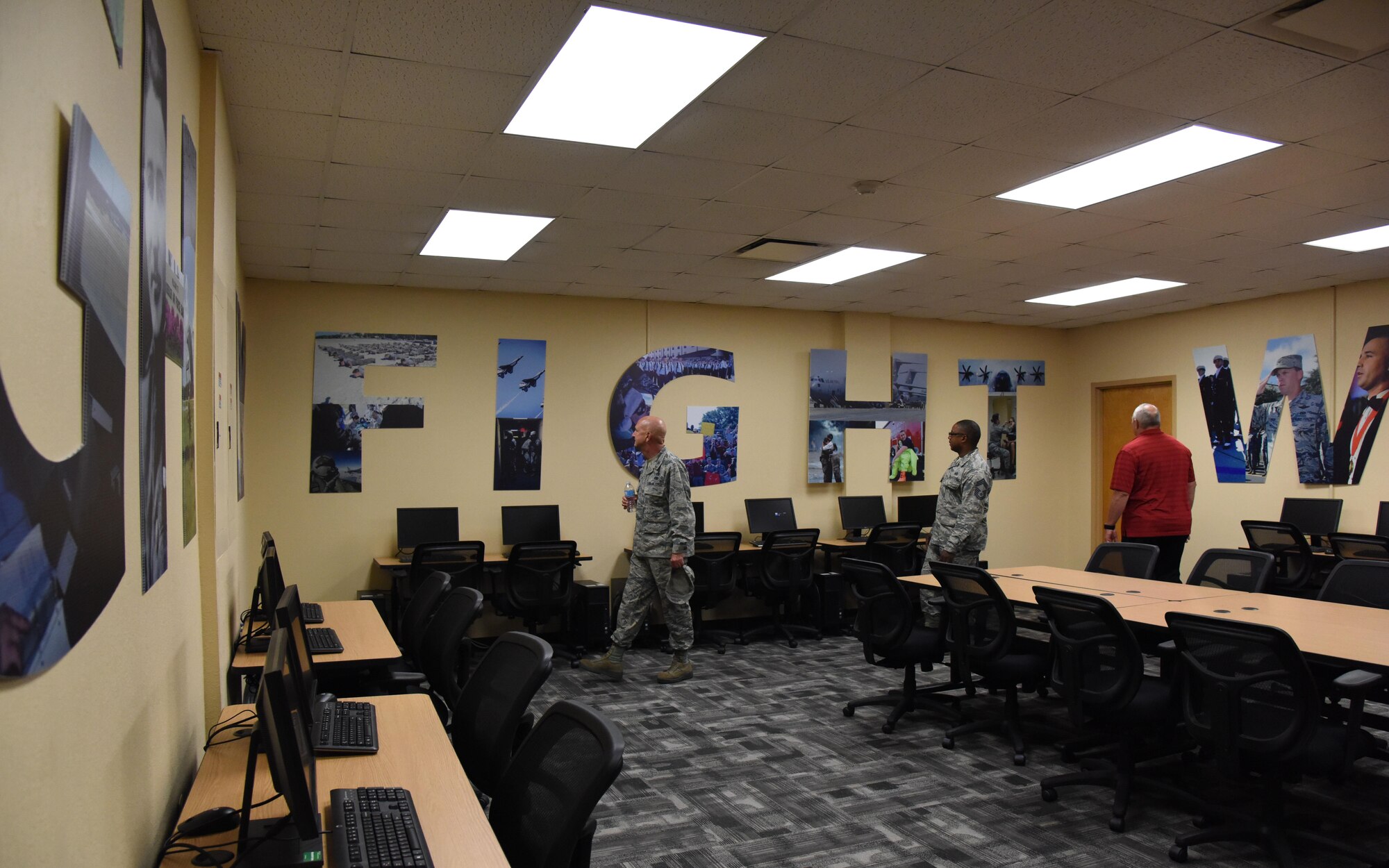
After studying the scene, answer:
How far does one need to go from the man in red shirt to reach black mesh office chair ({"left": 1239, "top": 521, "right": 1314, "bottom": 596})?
1.02 m

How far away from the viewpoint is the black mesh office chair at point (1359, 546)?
5.95 meters

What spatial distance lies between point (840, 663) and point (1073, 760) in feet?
7.65

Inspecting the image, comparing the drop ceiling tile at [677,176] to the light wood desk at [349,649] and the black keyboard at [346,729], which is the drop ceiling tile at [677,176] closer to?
the light wood desk at [349,649]

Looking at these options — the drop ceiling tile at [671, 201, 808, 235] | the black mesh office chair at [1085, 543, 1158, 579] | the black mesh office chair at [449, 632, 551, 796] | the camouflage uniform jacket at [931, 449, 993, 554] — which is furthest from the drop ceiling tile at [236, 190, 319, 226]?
the black mesh office chair at [1085, 543, 1158, 579]

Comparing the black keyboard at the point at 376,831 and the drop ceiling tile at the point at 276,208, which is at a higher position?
the drop ceiling tile at the point at 276,208

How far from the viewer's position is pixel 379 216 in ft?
16.1

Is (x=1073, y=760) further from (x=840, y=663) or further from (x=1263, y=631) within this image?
(x=840, y=663)

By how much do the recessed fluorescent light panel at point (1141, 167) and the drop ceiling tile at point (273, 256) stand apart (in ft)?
14.1

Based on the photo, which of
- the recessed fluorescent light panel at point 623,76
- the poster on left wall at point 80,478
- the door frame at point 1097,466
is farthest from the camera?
the door frame at point 1097,466

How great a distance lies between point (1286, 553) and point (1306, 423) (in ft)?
4.20

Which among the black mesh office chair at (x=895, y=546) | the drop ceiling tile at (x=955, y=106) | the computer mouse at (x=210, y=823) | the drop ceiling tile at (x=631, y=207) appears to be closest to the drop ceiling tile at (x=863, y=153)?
the drop ceiling tile at (x=955, y=106)

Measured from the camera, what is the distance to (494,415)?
726cm

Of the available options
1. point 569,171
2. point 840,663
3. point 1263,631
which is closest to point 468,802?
point 1263,631

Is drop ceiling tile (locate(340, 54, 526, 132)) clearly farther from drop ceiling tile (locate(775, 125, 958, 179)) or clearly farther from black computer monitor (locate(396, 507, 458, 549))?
black computer monitor (locate(396, 507, 458, 549))
